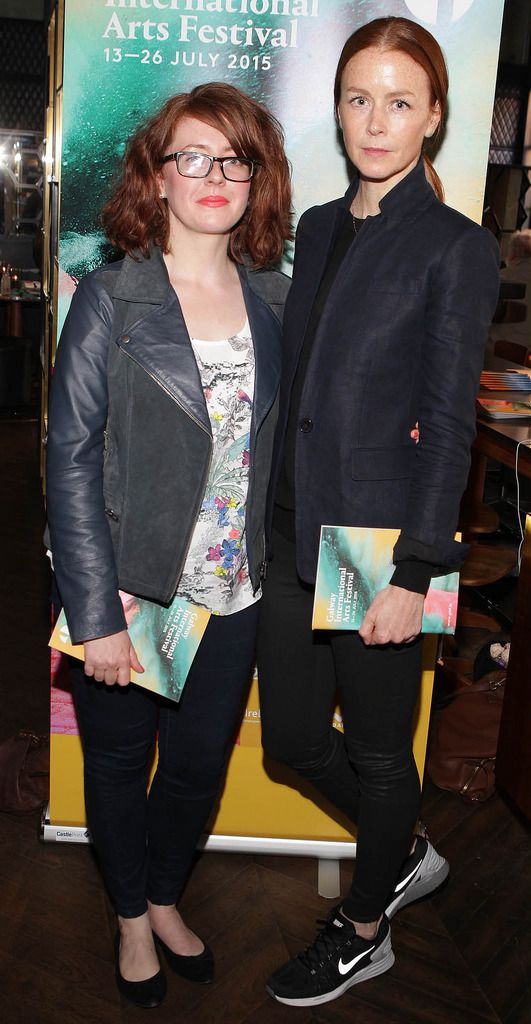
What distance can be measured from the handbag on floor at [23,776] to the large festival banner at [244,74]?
1.29 metres

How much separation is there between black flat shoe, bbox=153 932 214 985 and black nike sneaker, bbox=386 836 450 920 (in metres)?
0.43

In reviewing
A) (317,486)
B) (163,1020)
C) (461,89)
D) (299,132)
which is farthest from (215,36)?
(163,1020)

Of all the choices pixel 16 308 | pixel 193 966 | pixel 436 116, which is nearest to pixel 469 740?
pixel 193 966

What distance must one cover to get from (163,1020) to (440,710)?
1.61m

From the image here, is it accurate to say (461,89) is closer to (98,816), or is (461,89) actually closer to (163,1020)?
(98,816)

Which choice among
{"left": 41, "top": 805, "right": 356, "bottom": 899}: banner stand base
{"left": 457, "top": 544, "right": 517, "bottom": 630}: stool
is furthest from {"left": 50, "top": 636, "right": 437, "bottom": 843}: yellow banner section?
{"left": 457, "top": 544, "right": 517, "bottom": 630}: stool

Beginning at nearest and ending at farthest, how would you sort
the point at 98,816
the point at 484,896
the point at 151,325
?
the point at 151,325, the point at 98,816, the point at 484,896

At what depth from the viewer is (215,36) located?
2.09 metres

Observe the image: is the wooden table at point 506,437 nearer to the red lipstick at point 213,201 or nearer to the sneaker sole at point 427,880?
the sneaker sole at point 427,880

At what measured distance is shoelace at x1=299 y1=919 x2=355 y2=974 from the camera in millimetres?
2109

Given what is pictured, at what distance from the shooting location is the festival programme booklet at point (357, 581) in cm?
175

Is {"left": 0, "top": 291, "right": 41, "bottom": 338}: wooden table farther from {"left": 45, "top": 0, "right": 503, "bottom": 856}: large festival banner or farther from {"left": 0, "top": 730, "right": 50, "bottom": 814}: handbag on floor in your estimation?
{"left": 45, "top": 0, "right": 503, "bottom": 856}: large festival banner

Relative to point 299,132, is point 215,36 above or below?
above

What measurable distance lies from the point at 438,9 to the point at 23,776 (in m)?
2.14
